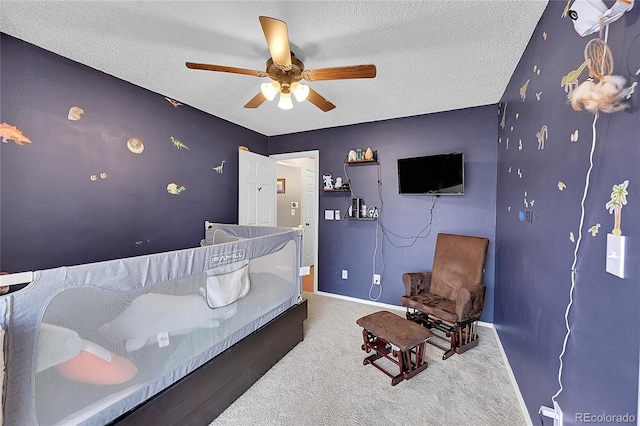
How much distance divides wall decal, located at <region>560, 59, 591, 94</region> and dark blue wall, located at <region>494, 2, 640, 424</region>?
25mm

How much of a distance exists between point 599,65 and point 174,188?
3.19m

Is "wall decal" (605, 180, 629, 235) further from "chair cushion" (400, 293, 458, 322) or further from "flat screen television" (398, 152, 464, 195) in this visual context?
"flat screen television" (398, 152, 464, 195)

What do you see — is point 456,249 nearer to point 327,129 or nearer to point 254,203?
point 327,129

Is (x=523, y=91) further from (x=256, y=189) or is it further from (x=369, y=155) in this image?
(x=256, y=189)

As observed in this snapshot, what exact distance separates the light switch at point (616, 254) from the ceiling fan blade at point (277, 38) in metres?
1.54

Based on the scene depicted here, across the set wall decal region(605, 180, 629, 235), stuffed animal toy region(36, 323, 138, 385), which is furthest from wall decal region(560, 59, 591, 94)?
stuffed animal toy region(36, 323, 138, 385)

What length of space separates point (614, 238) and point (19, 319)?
1.91 m

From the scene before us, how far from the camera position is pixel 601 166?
83 cm

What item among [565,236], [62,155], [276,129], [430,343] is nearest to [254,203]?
[276,129]

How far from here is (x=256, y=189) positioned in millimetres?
3635

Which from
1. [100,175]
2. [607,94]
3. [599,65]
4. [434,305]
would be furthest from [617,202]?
[100,175]

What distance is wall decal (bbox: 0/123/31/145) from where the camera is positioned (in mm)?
1618

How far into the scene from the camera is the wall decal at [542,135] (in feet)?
4.21

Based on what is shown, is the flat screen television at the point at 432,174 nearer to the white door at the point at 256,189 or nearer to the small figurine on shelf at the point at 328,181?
the small figurine on shelf at the point at 328,181
